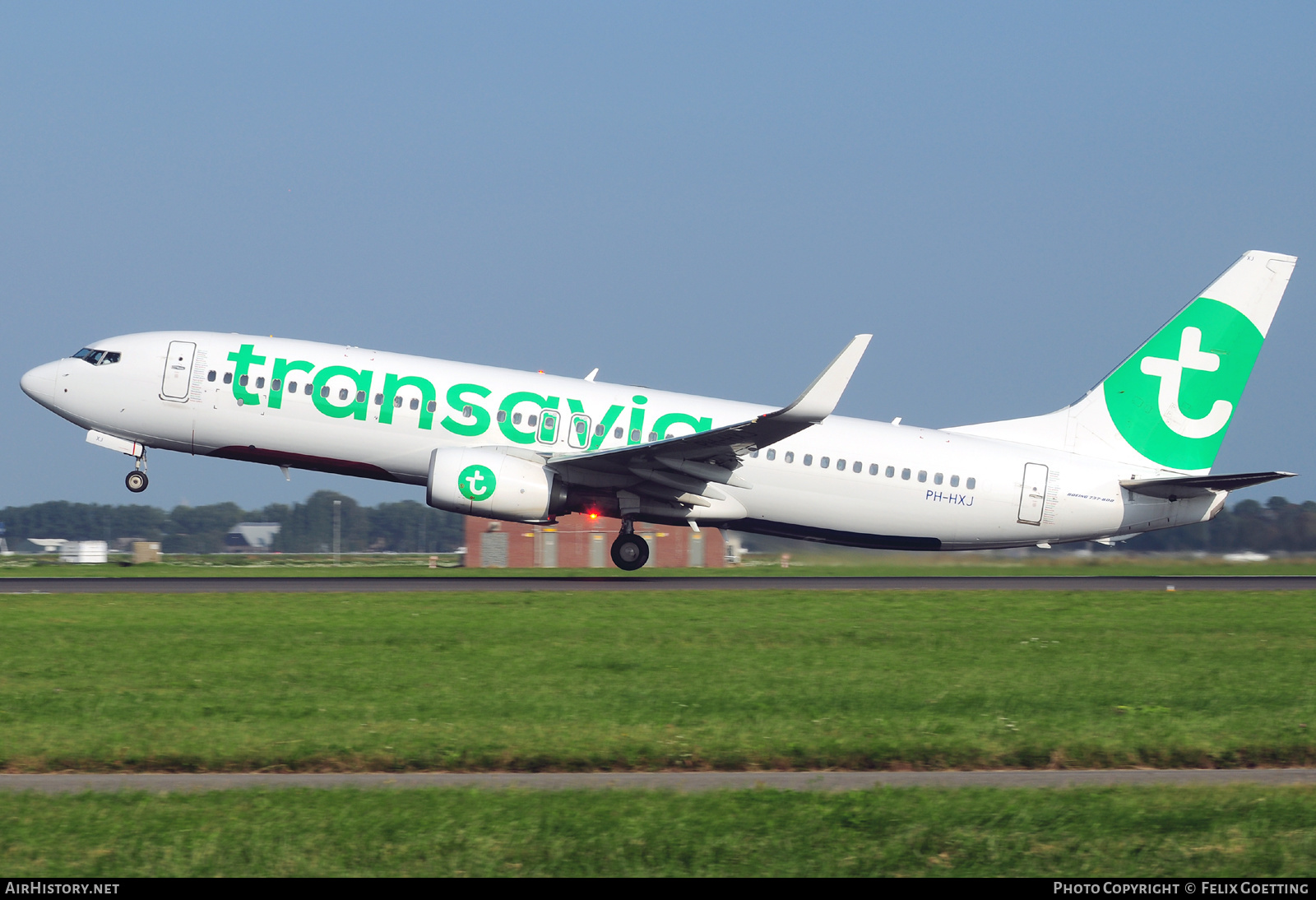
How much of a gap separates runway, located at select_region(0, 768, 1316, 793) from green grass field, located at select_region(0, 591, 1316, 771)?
12.4 inches

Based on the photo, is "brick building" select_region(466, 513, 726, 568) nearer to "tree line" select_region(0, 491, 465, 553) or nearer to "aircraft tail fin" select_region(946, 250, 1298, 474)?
"aircraft tail fin" select_region(946, 250, 1298, 474)

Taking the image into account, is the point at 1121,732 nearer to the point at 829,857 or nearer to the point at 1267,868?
the point at 1267,868

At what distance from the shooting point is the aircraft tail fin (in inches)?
1179

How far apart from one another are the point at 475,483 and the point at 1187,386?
17.3 m

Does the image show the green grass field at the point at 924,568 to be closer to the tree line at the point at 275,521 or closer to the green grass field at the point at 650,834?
the green grass field at the point at 650,834

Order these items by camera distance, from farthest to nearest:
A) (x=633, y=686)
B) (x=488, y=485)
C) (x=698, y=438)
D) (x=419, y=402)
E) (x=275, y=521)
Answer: (x=275, y=521) < (x=419, y=402) < (x=488, y=485) < (x=698, y=438) < (x=633, y=686)

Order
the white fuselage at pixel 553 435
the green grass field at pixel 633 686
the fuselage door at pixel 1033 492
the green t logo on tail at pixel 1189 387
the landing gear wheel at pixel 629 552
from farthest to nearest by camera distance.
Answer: the green t logo on tail at pixel 1189 387
the landing gear wheel at pixel 629 552
the fuselage door at pixel 1033 492
the white fuselage at pixel 553 435
the green grass field at pixel 633 686

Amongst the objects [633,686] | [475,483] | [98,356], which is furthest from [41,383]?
[633,686]

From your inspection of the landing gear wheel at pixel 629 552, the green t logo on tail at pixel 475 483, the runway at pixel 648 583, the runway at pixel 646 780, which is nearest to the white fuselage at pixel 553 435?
the runway at pixel 648 583

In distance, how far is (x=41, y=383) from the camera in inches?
1128

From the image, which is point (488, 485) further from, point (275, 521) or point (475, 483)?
point (275, 521)

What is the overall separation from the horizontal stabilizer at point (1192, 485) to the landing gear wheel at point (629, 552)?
11.5 meters

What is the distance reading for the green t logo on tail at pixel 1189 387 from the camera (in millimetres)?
29922
